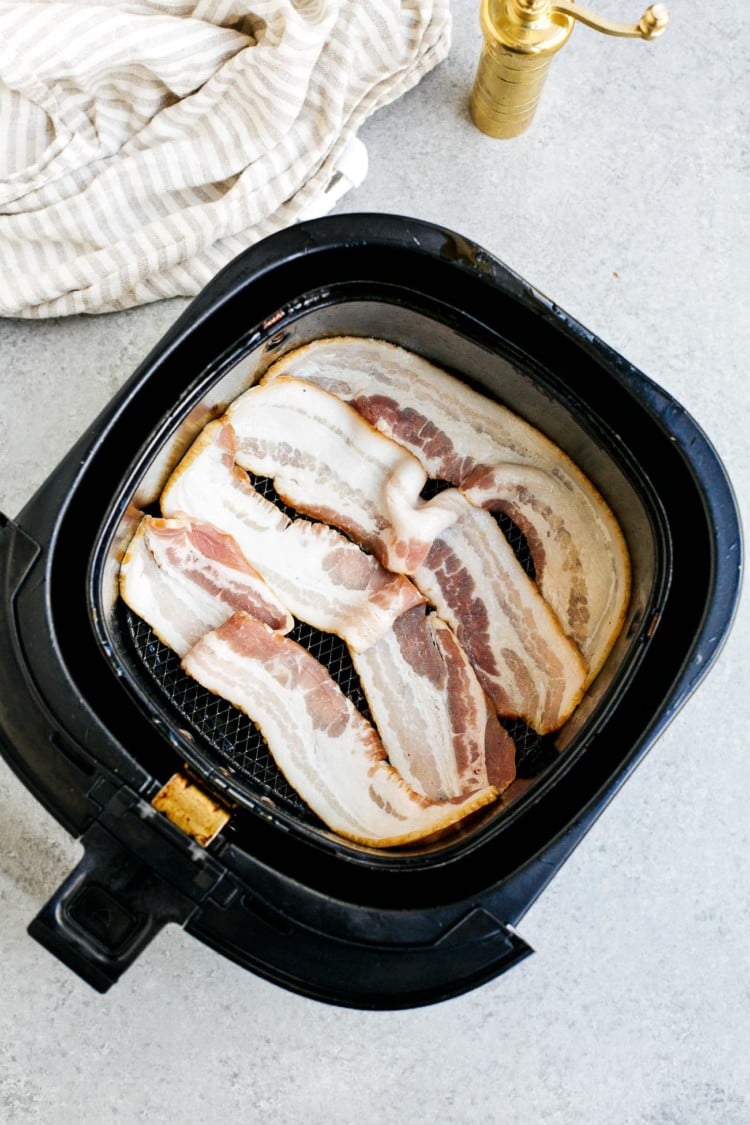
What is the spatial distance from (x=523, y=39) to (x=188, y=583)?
563mm

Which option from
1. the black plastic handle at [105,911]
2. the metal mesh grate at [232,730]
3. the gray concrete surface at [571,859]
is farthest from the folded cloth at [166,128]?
the black plastic handle at [105,911]

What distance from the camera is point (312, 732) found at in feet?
2.77

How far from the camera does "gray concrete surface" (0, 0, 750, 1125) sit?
91cm

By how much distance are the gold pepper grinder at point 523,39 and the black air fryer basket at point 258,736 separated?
23 cm

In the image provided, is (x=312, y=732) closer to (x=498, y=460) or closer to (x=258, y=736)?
(x=258, y=736)

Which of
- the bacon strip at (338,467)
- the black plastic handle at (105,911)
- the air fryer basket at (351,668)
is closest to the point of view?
the black plastic handle at (105,911)

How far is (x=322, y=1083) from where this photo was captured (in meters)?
0.92

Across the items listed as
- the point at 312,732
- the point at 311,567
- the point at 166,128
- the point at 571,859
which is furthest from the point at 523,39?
the point at 571,859

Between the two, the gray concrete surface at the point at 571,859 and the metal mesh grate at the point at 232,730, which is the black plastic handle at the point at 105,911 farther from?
the gray concrete surface at the point at 571,859

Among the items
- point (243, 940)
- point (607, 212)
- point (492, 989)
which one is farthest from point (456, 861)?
point (607, 212)

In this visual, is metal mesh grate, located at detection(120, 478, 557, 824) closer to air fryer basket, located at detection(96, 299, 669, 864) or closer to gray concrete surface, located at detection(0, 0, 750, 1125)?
air fryer basket, located at detection(96, 299, 669, 864)

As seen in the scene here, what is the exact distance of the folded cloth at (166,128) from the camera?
0.88 meters

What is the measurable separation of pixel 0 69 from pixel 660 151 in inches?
26.5

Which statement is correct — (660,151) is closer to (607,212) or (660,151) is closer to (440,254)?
(607,212)
